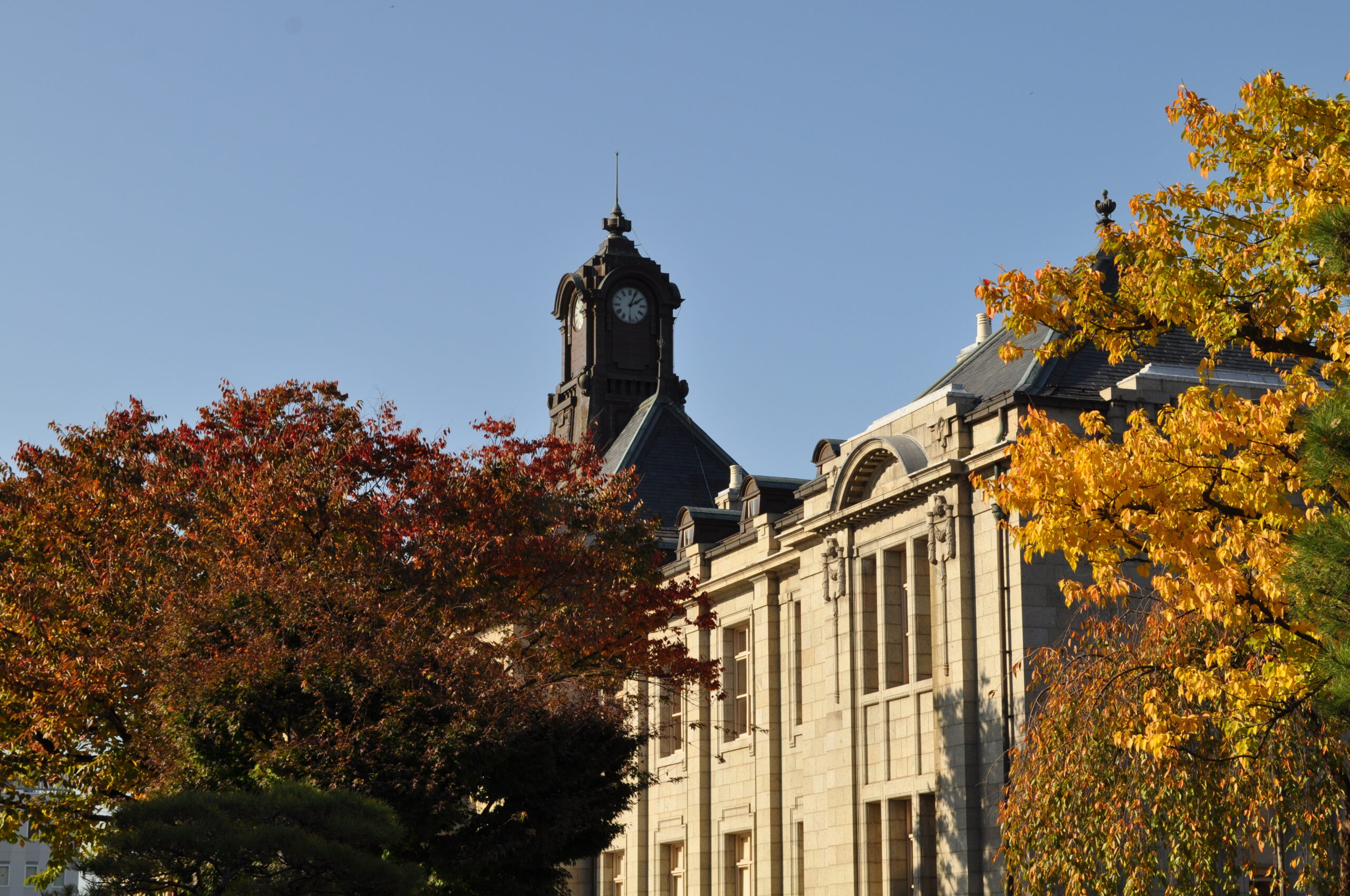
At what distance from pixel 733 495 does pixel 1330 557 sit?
94.9 ft

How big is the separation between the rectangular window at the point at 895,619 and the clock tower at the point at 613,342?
23.7 meters

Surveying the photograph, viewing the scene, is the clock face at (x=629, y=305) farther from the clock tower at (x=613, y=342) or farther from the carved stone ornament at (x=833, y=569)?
the carved stone ornament at (x=833, y=569)

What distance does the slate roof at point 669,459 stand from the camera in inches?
1825

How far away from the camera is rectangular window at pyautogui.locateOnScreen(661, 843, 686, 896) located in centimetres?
3669

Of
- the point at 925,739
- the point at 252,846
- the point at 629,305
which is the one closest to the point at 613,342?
the point at 629,305

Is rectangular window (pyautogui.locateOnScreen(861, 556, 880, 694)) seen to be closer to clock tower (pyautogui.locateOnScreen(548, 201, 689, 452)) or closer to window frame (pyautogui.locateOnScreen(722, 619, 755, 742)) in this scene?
window frame (pyautogui.locateOnScreen(722, 619, 755, 742))

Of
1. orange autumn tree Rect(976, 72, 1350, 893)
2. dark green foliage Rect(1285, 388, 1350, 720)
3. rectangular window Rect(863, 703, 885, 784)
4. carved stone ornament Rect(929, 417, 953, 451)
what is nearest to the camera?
dark green foliage Rect(1285, 388, 1350, 720)

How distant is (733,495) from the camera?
133 feet

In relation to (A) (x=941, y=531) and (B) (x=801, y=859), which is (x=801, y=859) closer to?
(B) (x=801, y=859)

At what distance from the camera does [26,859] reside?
11650cm

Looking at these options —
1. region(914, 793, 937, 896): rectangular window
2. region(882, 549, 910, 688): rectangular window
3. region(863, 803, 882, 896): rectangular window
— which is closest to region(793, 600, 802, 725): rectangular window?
region(863, 803, 882, 896): rectangular window

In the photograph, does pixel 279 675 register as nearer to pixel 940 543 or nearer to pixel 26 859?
pixel 940 543

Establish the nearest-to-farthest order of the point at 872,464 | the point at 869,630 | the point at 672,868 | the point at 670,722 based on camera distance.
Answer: the point at 869,630
the point at 872,464
the point at 670,722
the point at 672,868

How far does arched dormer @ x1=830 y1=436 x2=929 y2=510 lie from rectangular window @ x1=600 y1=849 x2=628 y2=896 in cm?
1330
